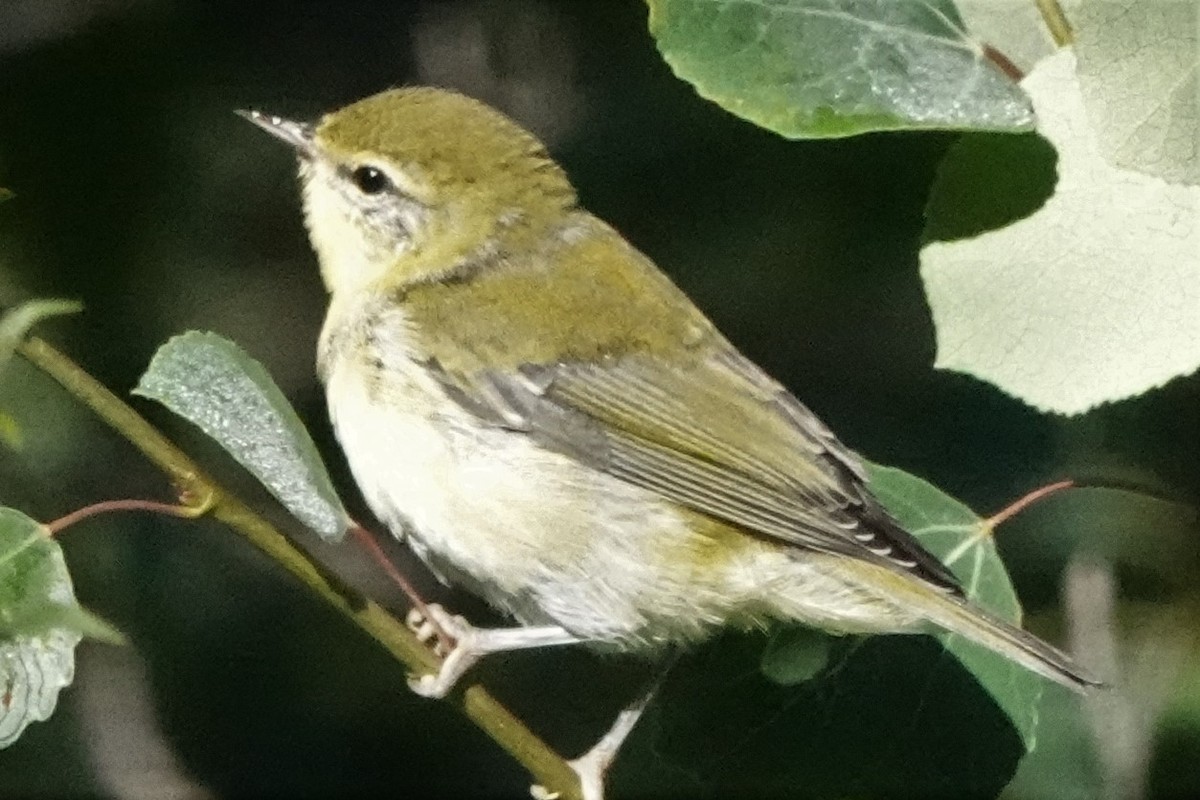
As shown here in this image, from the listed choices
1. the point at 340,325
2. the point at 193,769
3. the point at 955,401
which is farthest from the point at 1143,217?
the point at 193,769

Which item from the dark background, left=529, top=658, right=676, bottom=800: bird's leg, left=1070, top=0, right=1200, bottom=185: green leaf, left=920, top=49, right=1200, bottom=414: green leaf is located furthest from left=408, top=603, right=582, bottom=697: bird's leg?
the dark background

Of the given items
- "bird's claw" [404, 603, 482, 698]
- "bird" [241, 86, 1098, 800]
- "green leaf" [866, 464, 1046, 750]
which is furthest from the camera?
"bird" [241, 86, 1098, 800]

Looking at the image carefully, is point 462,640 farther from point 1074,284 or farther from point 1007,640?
point 1074,284

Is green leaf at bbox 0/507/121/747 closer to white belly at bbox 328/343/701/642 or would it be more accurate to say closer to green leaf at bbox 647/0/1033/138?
white belly at bbox 328/343/701/642

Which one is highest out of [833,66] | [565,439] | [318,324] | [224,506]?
[833,66]

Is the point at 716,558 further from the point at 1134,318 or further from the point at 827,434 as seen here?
the point at 1134,318

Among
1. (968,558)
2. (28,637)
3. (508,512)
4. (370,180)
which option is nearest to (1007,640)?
(968,558)

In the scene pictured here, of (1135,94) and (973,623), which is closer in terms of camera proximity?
(1135,94)
